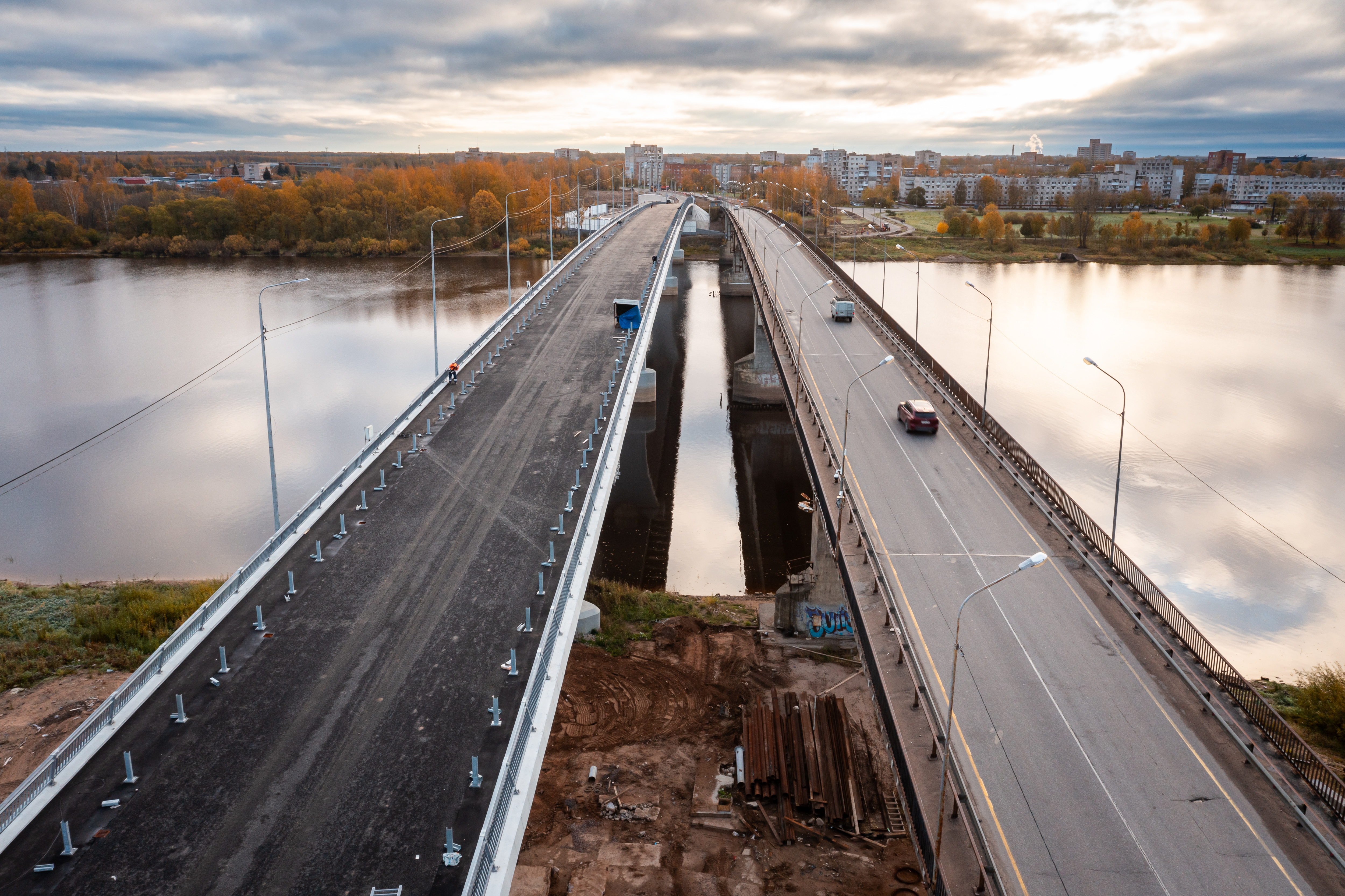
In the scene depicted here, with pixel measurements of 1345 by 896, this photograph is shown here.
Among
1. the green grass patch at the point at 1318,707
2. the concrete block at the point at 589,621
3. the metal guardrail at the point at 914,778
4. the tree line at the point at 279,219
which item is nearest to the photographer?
the metal guardrail at the point at 914,778

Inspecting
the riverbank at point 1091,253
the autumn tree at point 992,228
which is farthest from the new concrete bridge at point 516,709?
the autumn tree at point 992,228

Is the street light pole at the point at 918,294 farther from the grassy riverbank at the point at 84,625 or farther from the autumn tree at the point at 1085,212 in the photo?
the grassy riverbank at the point at 84,625

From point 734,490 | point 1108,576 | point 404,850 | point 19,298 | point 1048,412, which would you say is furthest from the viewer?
point 19,298

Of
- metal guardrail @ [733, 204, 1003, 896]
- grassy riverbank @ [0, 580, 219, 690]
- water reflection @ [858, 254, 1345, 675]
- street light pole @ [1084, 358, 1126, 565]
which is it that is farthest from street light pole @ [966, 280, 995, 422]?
grassy riverbank @ [0, 580, 219, 690]

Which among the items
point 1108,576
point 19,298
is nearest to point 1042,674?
point 1108,576

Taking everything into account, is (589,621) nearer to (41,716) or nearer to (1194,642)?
(41,716)

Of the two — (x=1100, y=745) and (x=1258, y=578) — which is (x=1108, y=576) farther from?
(x=1258, y=578)

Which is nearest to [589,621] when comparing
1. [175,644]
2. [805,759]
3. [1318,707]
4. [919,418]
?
[805,759]
